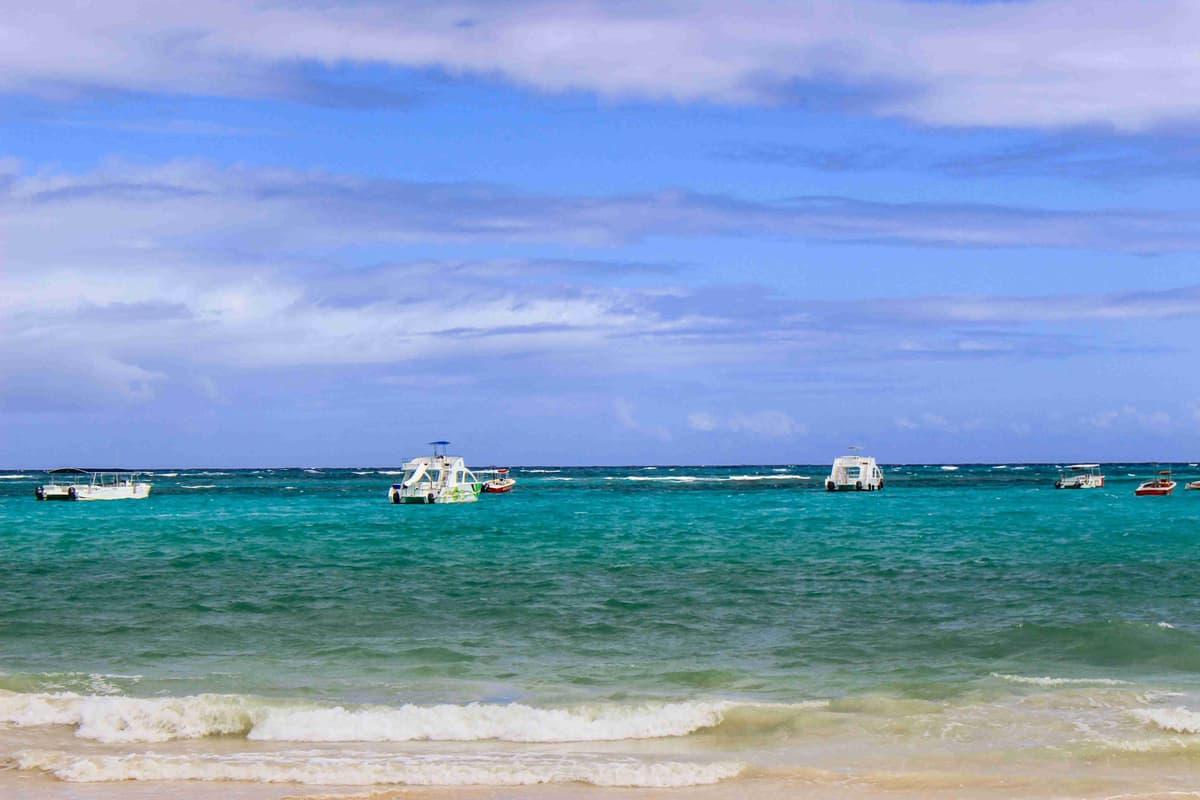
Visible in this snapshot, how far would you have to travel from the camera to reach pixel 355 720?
15.9 meters

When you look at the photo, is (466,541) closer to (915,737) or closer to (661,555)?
(661,555)

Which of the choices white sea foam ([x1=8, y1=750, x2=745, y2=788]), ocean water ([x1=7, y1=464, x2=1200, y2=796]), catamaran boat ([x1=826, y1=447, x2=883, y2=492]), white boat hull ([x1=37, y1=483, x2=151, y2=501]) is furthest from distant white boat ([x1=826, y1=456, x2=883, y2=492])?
white sea foam ([x1=8, y1=750, x2=745, y2=788])

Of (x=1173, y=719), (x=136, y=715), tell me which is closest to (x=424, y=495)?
(x=136, y=715)

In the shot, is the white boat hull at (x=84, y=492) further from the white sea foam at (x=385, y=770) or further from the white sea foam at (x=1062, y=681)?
the white sea foam at (x=1062, y=681)

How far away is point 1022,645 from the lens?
2188 centimetres

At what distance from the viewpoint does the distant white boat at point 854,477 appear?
368 feet

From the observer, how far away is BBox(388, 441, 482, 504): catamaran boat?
90.8 meters

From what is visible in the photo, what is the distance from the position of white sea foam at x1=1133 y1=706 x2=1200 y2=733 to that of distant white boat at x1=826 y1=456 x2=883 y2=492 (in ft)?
315

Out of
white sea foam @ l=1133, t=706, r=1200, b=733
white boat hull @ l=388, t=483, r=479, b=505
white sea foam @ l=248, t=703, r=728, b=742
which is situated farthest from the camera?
white boat hull @ l=388, t=483, r=479, b=505

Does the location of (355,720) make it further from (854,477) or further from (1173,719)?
(854,477)

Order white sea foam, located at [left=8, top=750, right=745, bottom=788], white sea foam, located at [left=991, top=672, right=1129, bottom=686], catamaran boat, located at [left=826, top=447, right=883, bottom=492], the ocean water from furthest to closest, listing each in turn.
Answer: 1. catamaran boat, located at [left=826, top=447, right=883, bottom=492]
2. white sea foam, located at [left=991, top=672, right=1129, bottom=686]
3. the ocean water
4. white sea foam, located at [left=8, top=750, right=745, bottom=788]

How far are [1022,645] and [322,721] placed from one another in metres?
13.0

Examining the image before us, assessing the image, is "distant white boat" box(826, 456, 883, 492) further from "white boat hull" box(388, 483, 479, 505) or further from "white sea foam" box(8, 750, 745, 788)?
"white sea foam" box(8, 750, 745, 788)

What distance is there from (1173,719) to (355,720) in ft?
35.2
